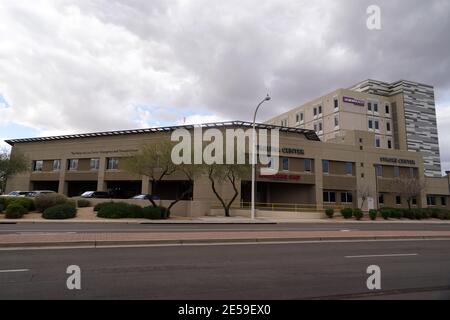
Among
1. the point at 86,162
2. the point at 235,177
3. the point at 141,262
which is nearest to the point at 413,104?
the point at 235,177

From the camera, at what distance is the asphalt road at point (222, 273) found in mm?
6105

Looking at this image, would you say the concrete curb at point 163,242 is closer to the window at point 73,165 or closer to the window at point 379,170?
the window at point 379,170

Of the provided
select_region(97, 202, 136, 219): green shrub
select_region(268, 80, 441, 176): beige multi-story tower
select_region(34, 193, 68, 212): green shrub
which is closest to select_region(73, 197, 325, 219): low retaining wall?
select_region(97, 202, 136, 219): green shrub

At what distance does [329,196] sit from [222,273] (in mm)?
40311

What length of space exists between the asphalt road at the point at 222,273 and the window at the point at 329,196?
3398 centimetres

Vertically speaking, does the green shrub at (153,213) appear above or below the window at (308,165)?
below

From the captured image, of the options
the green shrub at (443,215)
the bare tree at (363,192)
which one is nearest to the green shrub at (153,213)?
the bare tree at (363,192)

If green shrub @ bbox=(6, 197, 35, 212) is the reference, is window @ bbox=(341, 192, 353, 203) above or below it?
above

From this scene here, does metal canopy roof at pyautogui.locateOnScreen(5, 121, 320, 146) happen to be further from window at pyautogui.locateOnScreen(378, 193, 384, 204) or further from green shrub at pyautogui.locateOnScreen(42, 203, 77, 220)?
green shrub at pyautogui.locateOnScreen(42, 203, 77, 220)

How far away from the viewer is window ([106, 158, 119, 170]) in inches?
1894

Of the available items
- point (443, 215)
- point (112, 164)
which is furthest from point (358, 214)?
point (112, 164)

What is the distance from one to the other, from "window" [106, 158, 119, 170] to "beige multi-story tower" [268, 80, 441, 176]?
130ft

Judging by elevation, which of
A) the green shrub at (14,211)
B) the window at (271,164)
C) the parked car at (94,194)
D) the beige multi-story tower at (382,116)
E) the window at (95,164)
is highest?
the beige multi-story tower at (382,116)

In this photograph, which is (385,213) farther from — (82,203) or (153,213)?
(82,203)
